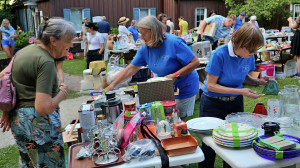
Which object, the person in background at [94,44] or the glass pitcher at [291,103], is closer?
the glass pitcher at [291,103]

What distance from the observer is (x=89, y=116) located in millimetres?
1961

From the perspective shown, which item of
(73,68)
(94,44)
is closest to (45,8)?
(73,68)

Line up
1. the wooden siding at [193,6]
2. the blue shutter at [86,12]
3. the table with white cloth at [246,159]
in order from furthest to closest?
the wooden siding at [193,6] < the blue shutter at [86,12] < the table with white cloth at [246,159]

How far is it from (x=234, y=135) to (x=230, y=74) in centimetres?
70

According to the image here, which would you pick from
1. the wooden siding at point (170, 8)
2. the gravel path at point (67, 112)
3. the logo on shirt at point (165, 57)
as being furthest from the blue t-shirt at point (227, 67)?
the wooden siding at point (170, 8)

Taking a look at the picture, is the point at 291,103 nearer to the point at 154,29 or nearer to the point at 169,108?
the point at 169,108

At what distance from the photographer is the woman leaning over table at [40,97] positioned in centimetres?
166

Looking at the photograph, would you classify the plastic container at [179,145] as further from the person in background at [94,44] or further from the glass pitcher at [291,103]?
the person in background at [94,44]

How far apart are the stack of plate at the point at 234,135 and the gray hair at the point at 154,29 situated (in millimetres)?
1070

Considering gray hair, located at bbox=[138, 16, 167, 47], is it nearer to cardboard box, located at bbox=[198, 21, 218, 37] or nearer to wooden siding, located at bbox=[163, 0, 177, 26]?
cardboard box, located at bbox=[198, 21, 218, 37]

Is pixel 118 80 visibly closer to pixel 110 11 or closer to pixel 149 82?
pixel 149 82

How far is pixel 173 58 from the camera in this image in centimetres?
258

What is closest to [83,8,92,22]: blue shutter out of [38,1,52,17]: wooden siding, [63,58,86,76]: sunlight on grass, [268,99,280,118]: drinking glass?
[38,1,52,17]: wooden siding

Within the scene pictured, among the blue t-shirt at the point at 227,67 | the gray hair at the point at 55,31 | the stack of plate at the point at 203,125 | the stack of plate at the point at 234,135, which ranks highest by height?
the gray hair at the point at 55,31
